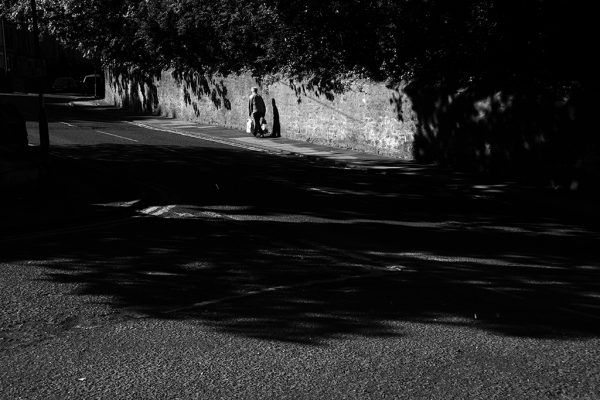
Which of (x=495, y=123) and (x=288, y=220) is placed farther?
(x=495, y=123)

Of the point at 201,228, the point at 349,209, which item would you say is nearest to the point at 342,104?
the point at 349,209

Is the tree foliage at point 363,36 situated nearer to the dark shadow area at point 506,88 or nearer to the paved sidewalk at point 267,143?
the dark shadow area at point 506,88

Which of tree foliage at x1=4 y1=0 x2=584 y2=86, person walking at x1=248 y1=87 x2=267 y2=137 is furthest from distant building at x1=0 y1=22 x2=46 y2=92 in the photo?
person walking at x1=248 y1=87 x2=267 y2=137

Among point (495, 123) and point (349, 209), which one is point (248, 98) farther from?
point (349, 209)

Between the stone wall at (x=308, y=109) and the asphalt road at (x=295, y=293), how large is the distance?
22.3 ft

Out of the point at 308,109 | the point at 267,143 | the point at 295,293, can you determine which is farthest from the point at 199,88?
the point at 295,293

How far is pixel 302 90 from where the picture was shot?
87.4 feet

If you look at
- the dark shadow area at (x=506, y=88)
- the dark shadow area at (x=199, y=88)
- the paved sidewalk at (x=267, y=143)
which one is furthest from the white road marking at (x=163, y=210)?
the dark shadow area at (x=199, y=88)

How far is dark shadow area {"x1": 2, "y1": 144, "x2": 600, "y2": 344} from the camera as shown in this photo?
7051mm

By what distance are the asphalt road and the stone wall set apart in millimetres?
6809

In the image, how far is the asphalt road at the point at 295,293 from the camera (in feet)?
18.0

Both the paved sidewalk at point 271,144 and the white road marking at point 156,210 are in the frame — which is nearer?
the white road marking at point 156,210

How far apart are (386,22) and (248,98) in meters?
8.47

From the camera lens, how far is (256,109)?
28031mm
